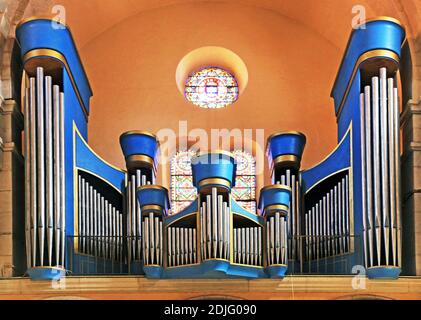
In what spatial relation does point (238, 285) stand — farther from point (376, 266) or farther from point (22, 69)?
point (22, 69)

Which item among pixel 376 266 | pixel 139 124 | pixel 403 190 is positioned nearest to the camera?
pixel 376 266

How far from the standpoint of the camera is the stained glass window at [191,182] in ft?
62.7

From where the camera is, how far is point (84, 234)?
1611 cm

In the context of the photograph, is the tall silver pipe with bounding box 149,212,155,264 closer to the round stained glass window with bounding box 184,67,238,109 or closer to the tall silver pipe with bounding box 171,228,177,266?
the tall silver pipe with bounding box 171,228,177,266

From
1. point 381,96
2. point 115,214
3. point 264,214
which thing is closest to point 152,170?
point 115,214

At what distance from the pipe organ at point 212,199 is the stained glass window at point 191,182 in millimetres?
2145

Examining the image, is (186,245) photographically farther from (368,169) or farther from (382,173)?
(382,173)

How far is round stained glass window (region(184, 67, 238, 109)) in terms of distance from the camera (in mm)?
19672

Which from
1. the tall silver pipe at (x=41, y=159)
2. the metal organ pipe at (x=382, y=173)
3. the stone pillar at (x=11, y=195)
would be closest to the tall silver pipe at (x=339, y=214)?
the metal organ pipe at (x=382, y=173)

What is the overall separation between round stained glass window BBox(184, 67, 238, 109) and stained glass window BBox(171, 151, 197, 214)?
3.18 ft

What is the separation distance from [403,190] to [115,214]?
163 inches

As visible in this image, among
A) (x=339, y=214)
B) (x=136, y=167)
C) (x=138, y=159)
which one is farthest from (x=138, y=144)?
(x=339, y=214)

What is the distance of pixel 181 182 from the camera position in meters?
19.2

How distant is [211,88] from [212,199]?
468 cm
